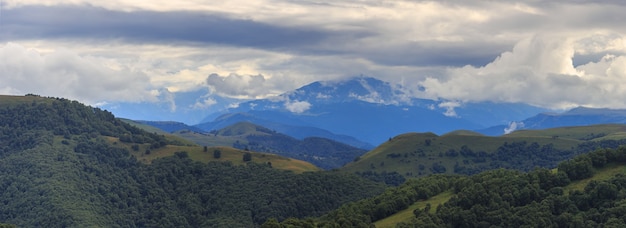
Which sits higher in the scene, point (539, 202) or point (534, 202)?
point (534, 202)

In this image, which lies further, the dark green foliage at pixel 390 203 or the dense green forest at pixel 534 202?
the dark green foliage at pixel 390 203

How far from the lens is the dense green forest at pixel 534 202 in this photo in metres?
136

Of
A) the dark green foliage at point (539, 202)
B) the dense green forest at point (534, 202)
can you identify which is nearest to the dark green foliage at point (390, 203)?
the dense green forest at point (534, 202)

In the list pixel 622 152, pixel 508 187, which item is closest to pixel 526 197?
pixel 508 187

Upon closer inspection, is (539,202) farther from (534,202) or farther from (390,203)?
(390,203)

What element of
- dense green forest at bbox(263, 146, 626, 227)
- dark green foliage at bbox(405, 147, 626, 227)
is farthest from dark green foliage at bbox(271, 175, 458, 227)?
dark green foliage at bbox(405, 147, 626, 227)

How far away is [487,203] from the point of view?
153 m

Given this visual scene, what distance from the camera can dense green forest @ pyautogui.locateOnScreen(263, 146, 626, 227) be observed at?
136m

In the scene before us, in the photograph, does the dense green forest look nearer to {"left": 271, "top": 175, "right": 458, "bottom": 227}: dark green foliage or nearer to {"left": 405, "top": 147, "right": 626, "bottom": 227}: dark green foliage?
{"left": 405, "top": 147, "right": 626, "bottom": 227}: dark green foliage

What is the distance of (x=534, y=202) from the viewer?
14712 centimetres

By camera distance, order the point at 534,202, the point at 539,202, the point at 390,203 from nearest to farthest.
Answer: the point at 534,202
the point at 539,202
the point at 390,203

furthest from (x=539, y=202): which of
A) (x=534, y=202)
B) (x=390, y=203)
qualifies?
(x=390, y=203)

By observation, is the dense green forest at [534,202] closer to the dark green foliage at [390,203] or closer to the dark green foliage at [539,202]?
the dark green foliage at [539,202]

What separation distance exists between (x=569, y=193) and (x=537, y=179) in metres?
10.9
